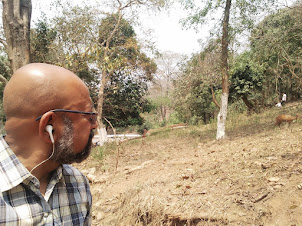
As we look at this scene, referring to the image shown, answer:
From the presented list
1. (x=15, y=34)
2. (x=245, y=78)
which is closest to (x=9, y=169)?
(x=15, y=34)

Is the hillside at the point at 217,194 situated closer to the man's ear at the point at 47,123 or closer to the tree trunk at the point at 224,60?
the man's ear at the point at 47,123

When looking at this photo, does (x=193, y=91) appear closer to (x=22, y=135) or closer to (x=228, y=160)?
(x=228, y=160)

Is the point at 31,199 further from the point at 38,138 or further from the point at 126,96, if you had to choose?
the point at 126,96

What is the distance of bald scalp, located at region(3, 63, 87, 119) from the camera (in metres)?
0.98

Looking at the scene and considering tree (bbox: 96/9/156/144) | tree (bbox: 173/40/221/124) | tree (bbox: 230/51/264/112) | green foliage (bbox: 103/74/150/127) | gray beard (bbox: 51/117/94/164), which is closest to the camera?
gray beard (bbox: 51/117/94/164)

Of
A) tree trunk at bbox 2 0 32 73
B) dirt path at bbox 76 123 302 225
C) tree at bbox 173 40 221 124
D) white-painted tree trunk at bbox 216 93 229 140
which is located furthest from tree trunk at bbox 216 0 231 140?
A: tree trunk at bbox 2 0 32 73

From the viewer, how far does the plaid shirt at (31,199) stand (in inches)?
36.9

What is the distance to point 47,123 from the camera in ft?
3.28

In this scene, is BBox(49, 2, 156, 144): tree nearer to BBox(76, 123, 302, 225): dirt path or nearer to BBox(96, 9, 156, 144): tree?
BBox(96, 9, 156, 144): tree

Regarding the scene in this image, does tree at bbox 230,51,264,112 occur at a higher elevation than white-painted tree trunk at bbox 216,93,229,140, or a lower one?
higher

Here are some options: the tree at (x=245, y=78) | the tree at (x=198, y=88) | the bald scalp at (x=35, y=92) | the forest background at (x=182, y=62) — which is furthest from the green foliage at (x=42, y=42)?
the bald scalp at (x=35, y=92)

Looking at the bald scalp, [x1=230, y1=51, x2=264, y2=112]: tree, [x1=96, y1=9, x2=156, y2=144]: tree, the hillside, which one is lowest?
the hillside

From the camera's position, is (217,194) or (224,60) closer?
(217,194)

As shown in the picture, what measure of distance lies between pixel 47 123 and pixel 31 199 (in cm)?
35
